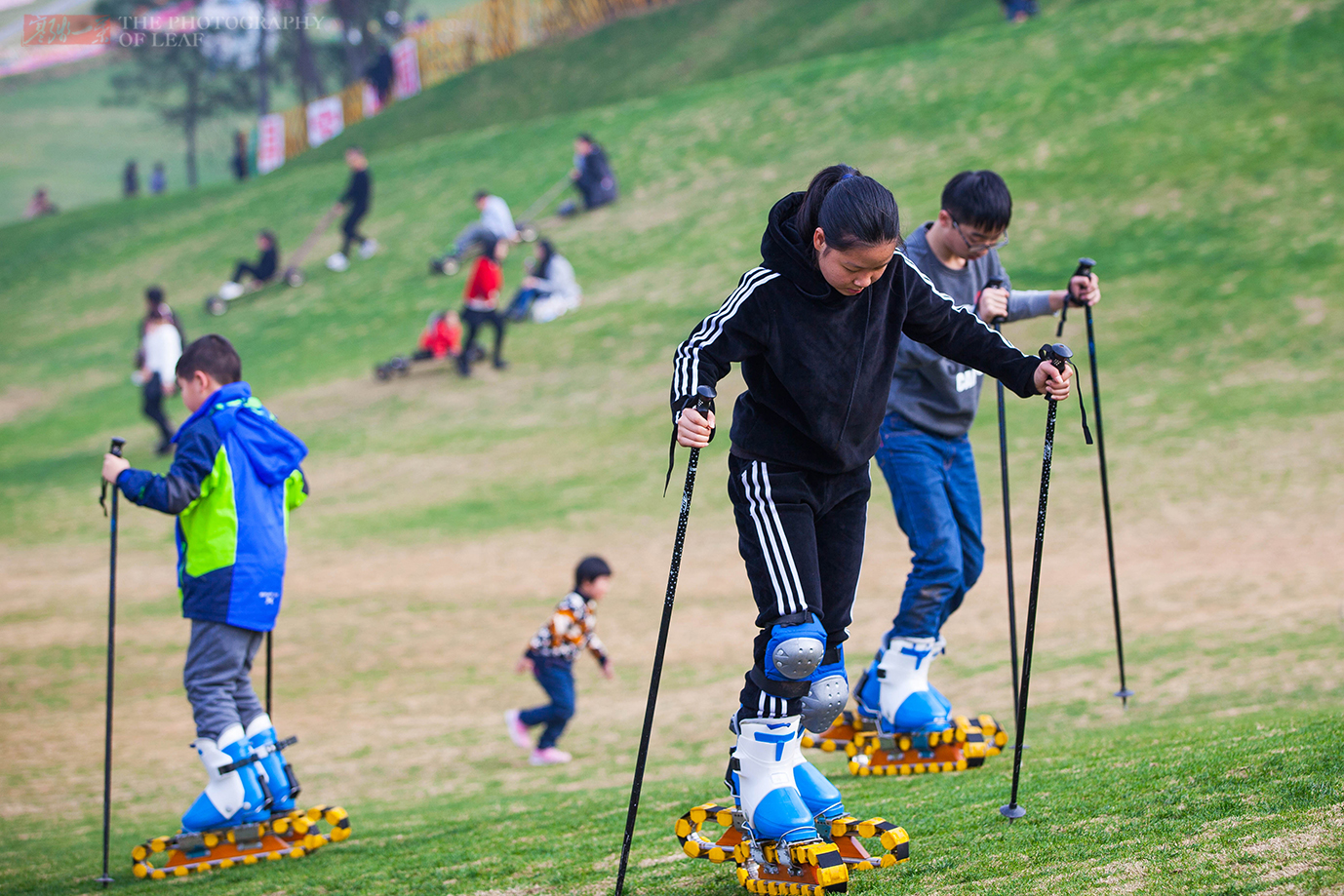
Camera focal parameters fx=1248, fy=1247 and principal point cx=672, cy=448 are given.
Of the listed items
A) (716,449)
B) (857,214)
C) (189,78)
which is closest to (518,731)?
(857,214)

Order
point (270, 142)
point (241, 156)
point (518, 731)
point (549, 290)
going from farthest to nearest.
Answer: point (270, 142) → point (241, 156) → point (549, 290) → point (518, 731)

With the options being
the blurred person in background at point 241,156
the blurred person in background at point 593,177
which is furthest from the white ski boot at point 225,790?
the blurred person in background at point 241,156

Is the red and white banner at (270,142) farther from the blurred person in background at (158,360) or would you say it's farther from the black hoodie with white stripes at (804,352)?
the black hoodie with white stripes at (804,352)

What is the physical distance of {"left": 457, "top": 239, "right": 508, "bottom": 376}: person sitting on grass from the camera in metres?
17.5

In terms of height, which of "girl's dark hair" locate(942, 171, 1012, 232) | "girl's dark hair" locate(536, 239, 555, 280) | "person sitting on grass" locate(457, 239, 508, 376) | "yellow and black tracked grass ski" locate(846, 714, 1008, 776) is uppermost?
"girl's dark hair" locate(536, 239, 555, 280)

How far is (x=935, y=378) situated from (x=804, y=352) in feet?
4.96

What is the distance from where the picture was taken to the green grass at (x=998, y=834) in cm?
310

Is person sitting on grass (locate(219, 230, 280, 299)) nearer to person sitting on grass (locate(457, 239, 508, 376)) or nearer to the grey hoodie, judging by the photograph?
person sitting on grass (locate(457, 239, 508, 376))

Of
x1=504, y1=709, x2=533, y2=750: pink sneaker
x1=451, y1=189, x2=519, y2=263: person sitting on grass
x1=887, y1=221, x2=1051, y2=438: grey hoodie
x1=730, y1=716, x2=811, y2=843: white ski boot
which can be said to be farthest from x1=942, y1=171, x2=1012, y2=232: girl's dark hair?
x1=451, y1=189, x2=519, y2=263: person sitting on grass

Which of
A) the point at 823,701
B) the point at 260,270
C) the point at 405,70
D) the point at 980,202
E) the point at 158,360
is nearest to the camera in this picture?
the point at 823,701

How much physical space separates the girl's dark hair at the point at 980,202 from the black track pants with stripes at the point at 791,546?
4.92 feet

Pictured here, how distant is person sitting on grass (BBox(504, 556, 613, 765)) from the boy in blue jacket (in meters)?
2.41

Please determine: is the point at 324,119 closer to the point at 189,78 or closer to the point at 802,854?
the point at 189,78

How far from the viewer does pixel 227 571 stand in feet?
15.6
